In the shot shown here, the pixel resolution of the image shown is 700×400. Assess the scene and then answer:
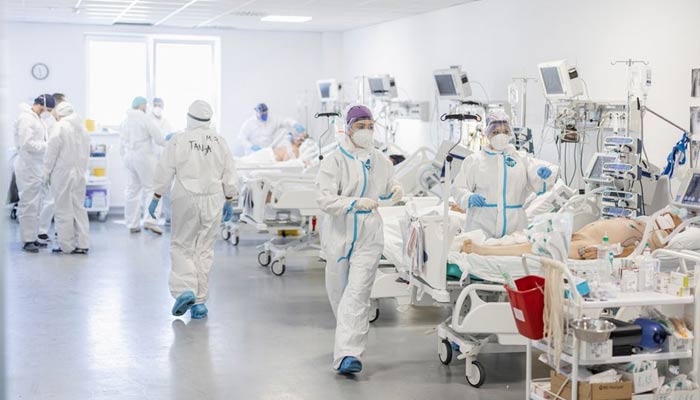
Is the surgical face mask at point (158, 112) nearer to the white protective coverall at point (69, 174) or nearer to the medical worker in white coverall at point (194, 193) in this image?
the white protective coverall at point (69, 174)

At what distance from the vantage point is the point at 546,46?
316 inches

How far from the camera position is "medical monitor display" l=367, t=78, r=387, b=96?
10.4m

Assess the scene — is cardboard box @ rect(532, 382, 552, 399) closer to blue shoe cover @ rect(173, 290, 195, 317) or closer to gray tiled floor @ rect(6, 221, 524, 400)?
gray tiled floor @ rect(6, 221, 524, 400)

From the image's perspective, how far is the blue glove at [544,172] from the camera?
5.64 metres

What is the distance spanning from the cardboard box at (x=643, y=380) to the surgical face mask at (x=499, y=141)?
199 centimetres

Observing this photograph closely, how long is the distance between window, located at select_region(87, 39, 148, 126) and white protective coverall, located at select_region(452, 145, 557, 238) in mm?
Result: 8344

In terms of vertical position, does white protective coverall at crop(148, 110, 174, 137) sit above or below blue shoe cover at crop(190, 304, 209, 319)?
above

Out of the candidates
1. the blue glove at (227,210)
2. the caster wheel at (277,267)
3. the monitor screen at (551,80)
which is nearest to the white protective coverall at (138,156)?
the caster wheel at (277,267)

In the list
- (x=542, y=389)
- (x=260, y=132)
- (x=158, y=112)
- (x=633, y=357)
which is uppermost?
(x=158, y=112)

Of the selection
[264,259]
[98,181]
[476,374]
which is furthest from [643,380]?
[98,181]

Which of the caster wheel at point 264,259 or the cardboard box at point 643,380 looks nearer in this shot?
the cardboard box at point 643,380

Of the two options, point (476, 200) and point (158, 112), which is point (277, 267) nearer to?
point (476, 200)

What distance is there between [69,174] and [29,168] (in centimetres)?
82

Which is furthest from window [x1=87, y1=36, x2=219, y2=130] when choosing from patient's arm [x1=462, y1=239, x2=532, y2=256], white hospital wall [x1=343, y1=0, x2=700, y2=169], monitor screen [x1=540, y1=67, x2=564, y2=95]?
patient's arm [x1=462, y1=239, x2=532, y2=256]
